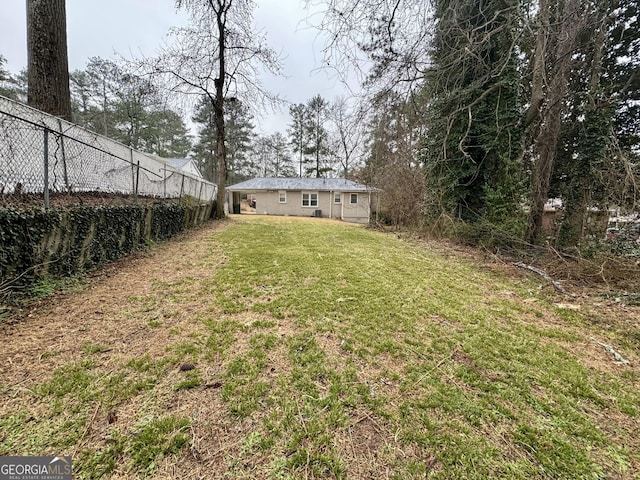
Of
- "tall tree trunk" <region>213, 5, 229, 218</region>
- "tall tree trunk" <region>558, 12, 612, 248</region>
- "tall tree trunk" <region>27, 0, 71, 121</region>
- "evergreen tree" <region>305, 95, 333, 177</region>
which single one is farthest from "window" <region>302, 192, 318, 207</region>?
"tall tree trunk" <region>27, 0, 71, 121</region>

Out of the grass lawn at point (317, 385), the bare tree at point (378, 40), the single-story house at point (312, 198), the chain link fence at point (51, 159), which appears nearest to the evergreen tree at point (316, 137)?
the single-story house at point (312, 198)

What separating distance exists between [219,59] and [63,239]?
11.2 m

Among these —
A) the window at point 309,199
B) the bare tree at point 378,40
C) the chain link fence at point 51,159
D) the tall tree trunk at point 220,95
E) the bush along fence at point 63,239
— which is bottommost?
the bush along fence at point 63,239

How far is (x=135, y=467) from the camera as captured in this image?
1.15 m

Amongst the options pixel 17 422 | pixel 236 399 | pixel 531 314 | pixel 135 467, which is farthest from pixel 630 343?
pixel 17 422

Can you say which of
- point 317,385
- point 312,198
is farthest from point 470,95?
point 312,198

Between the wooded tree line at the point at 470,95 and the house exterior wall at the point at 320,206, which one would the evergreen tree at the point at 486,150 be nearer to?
the wooded tree line at the point at 470,95

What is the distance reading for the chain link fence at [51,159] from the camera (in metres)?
3.22

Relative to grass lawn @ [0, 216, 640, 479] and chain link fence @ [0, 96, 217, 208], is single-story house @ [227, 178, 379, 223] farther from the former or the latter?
grass lawn @ [0, 216, 640, 479]

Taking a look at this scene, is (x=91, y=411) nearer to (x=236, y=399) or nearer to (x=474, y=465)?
(x=236, y=399)

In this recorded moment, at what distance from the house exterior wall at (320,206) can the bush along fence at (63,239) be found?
1489 cm

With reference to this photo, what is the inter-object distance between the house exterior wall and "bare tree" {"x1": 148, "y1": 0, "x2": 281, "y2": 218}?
8.28 m

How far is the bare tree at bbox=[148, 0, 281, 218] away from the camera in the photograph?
10133 millimetres

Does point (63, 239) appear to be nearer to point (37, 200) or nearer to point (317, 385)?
point (37, 200)
